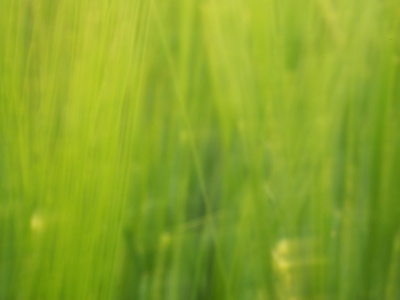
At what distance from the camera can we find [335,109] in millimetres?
457

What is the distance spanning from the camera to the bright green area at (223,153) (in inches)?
17.5

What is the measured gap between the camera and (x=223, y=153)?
0.47 meters

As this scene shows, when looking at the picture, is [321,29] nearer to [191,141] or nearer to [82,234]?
[191,141]

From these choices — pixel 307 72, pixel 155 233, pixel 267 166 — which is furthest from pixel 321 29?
pixel 155 233

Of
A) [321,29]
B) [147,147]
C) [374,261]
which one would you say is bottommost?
[374,261]

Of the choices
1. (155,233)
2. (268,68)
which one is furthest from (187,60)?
(155,233)

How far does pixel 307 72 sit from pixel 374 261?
208 millimetres

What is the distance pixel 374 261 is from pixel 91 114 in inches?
12.7

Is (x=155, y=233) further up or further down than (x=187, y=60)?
further down

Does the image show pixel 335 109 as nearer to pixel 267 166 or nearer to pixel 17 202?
pixel 267 166

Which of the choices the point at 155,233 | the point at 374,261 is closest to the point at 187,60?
the point at 155,233

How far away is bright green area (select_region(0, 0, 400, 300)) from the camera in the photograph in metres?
0.44

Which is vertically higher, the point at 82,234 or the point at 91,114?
the point at 91,114

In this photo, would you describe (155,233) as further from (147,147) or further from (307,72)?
(307,72)
